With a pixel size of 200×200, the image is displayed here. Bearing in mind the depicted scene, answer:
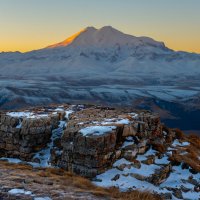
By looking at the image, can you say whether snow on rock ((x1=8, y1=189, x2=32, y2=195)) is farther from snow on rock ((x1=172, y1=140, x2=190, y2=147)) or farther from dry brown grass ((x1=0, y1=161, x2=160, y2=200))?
snow on rock ((x1=172, y1=140, x2=190, y2=147))

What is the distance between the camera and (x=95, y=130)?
24.9 meters

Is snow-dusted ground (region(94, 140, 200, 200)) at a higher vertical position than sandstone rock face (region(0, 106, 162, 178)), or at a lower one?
lower

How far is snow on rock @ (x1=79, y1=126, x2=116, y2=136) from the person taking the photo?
2448 cm

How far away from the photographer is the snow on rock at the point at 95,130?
80.3 feet

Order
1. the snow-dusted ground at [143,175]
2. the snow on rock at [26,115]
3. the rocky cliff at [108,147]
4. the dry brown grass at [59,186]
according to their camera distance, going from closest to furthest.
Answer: the dry brown grass at [59,186] → the snow-dusted ground at [143,175] → the rocky cliff at [108,147] → the snow on rock at [26,115]

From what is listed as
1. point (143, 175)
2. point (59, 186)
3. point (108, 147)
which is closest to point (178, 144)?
point (143, 175)

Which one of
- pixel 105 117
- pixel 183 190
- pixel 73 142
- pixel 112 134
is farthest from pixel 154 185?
pixel 105 117

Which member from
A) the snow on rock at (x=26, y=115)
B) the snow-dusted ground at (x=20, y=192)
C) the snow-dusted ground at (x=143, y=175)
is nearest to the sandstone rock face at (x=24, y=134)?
the snow on rock at (x=26, y=115)

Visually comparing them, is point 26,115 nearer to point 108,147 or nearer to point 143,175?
point 108,147

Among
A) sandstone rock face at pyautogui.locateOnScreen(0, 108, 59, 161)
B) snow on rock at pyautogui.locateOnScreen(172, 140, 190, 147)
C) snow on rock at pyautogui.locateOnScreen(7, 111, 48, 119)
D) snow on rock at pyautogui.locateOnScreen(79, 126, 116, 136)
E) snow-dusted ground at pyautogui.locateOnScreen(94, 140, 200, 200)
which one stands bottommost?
snow-dusted ground at pyautogui.locateOnScreen(94, 140, 200, 200)

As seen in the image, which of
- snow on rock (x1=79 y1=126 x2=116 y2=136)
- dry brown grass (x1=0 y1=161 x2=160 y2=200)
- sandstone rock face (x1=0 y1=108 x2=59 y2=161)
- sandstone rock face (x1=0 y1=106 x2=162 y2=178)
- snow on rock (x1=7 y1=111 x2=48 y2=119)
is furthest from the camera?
snow on rock (x1=7 y1=111 x2=48 y2=119)

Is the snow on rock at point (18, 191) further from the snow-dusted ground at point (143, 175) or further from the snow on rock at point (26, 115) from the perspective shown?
the snow on rock at point (26, 115)

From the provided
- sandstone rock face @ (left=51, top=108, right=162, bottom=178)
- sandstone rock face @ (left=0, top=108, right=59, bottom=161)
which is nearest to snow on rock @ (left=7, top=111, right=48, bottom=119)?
sandstone rock face @ (left=0, top=108, right=59, bottom=161)

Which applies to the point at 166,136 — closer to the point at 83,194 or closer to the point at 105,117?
the point at 105,117
